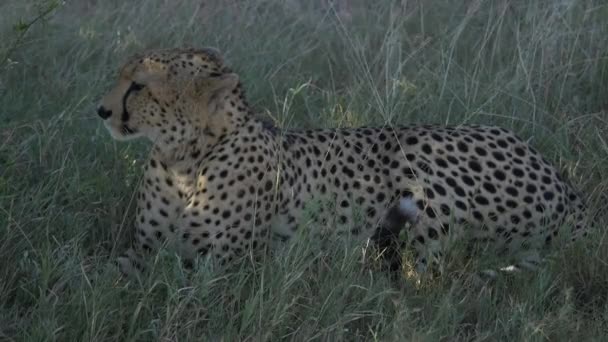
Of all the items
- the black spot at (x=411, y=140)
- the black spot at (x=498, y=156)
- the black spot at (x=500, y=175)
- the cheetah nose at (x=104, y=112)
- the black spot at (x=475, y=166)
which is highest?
the cheetah nose at (x=104, y=112)

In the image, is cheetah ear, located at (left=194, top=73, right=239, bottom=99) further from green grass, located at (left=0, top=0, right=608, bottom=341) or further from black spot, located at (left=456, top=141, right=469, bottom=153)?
black spot, located at (left=456, top=141, right=469, bottom=153)

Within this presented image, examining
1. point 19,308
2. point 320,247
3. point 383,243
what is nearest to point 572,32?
point 383,243

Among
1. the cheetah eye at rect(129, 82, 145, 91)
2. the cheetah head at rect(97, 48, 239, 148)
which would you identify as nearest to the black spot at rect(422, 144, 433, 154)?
the cheetah head at rect(97, 48, 239, 148)

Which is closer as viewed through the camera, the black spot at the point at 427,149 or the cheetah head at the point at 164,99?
the cheetah head at the point at 164,99

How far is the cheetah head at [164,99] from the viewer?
11.8 ft

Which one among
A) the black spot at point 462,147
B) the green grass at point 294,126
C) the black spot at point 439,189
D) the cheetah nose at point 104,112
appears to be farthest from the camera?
the black spot at point 462,147

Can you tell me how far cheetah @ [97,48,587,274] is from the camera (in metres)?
3.61

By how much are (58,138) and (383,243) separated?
132cm

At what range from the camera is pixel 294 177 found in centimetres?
382

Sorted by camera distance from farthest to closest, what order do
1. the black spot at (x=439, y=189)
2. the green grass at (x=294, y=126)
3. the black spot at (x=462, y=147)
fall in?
the black spot at (x=462, y=147) → the black spot at (x=439, y=189) → the green grass at (x=294, y=126)

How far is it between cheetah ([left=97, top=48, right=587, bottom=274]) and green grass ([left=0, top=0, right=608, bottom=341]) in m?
0.13

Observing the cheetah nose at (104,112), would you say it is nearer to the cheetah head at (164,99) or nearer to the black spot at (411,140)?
the cheetah head at (164,99)

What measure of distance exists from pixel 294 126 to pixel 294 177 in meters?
1.09

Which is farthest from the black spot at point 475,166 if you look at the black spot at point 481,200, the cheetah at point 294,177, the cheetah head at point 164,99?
the cheetah head at point 164,99
